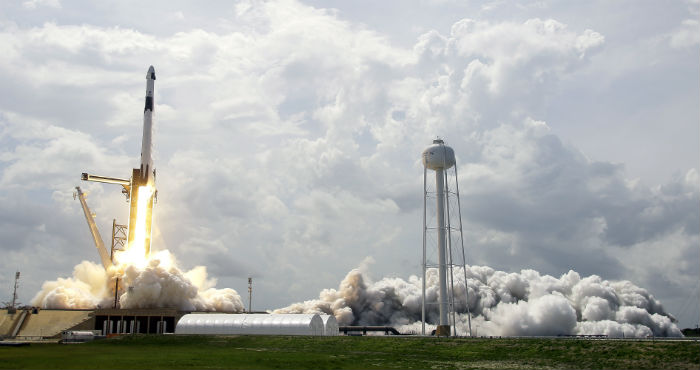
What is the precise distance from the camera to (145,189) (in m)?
98.5

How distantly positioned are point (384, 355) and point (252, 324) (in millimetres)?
32683

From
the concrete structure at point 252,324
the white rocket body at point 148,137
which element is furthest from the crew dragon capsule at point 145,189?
the concrete structure at point 252,324

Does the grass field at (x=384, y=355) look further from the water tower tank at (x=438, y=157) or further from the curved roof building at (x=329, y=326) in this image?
the water tower tank at (x=438, y=157)

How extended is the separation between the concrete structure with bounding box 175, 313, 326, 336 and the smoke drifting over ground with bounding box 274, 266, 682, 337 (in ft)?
60.2

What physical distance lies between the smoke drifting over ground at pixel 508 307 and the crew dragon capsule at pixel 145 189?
32.4m

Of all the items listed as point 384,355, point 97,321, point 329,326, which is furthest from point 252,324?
point 384,355

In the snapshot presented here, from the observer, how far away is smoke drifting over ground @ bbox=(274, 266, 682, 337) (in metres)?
100

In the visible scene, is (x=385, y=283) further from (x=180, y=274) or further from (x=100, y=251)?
(x=100, y=251)

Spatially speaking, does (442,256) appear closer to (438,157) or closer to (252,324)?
(438,157)

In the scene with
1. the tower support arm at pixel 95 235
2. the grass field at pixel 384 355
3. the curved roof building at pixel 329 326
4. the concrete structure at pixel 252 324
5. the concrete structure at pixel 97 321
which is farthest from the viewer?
the tower support arm at pixel 95 235

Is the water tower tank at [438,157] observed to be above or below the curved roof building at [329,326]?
above

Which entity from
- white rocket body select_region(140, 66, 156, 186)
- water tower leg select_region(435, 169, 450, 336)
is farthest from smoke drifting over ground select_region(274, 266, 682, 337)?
white rocket body select_region(140, 66, 156, 186)

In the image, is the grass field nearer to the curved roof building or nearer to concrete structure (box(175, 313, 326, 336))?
concrete structure (box(175, 313, 326, 336))

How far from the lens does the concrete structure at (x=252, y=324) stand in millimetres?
83500
